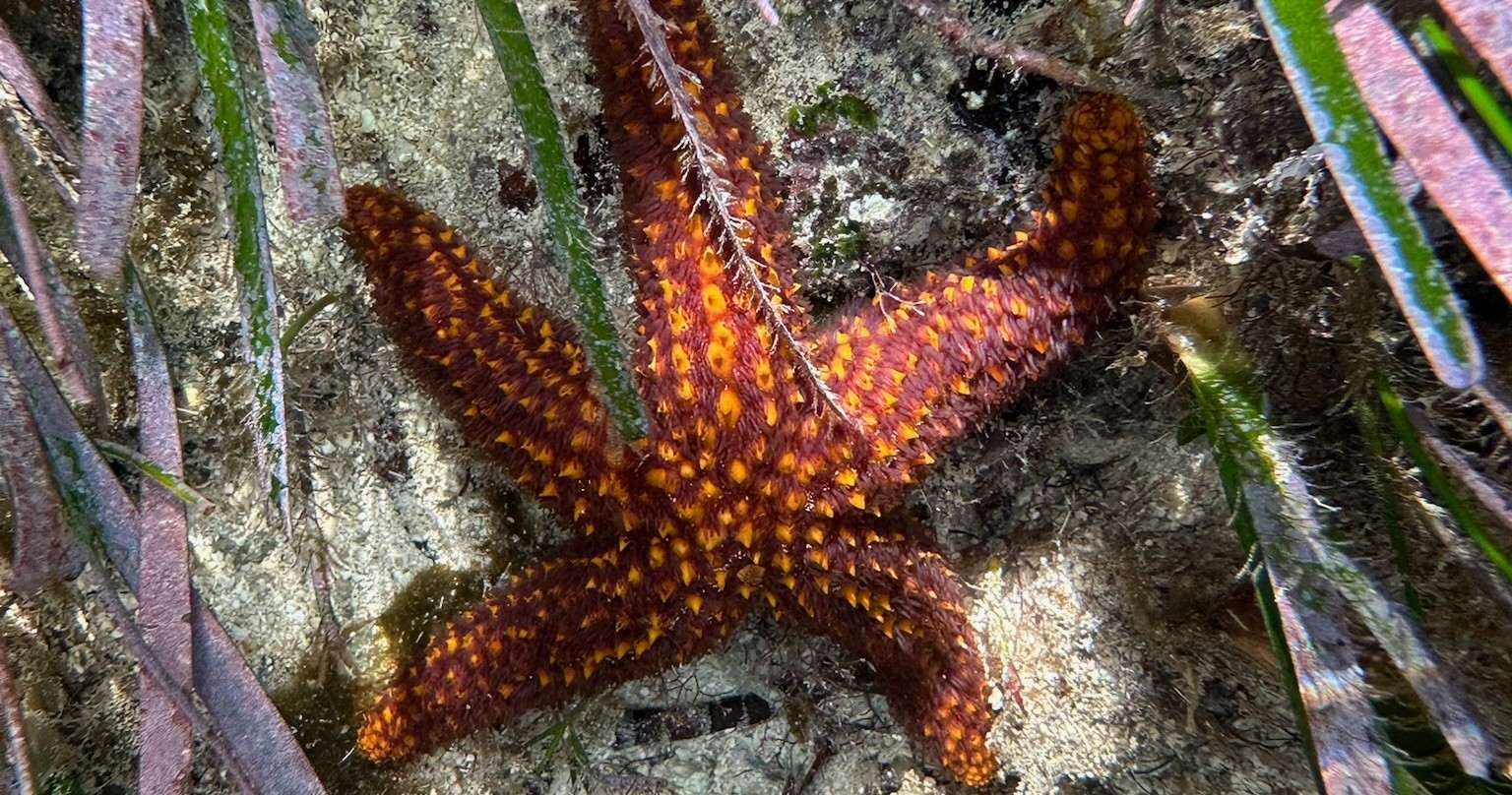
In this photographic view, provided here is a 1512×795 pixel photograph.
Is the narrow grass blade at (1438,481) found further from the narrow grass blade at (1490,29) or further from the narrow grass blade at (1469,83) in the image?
the narrow grass blade at (1490,29)

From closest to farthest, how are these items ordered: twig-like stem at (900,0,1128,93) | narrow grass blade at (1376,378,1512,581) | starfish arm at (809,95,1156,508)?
narrow grass blade at (1376,378,1512,581), starfish arm at (809,95,1156,508), twig-like stem at (900,0,1128,93)

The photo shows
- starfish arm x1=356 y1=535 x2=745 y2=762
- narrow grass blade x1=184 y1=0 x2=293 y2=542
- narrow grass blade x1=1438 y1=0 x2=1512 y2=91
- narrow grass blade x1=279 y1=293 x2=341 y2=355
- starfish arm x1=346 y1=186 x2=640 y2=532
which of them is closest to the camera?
narrow grass blade x1=1438 y1=0 x2=1512 y2=91

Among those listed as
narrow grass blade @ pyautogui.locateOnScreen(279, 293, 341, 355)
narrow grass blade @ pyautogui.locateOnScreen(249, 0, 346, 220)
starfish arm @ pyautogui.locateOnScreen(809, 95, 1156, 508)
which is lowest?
starfish arm @ pyautogui.locateOnScreen(809, 95, 1156, 508)

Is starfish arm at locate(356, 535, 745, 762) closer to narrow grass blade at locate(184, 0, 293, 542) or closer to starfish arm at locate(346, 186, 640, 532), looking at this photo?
starfish arm at locate(346, 186, 640, 532)

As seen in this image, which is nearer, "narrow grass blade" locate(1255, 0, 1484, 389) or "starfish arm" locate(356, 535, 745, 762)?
"narrow grass blade" locate(1255, 0, 1484, 389)

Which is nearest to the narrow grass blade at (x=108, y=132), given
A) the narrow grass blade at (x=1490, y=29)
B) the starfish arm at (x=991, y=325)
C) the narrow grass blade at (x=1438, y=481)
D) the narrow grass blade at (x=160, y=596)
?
the narrow grass blade at (x=160, y=596)

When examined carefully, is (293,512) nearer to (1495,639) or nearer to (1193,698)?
(1193,698)

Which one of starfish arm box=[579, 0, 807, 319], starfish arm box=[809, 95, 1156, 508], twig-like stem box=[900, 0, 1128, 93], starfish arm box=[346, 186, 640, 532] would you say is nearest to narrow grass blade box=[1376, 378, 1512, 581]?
starfish arm box=[809, 95, 1156, 508]
